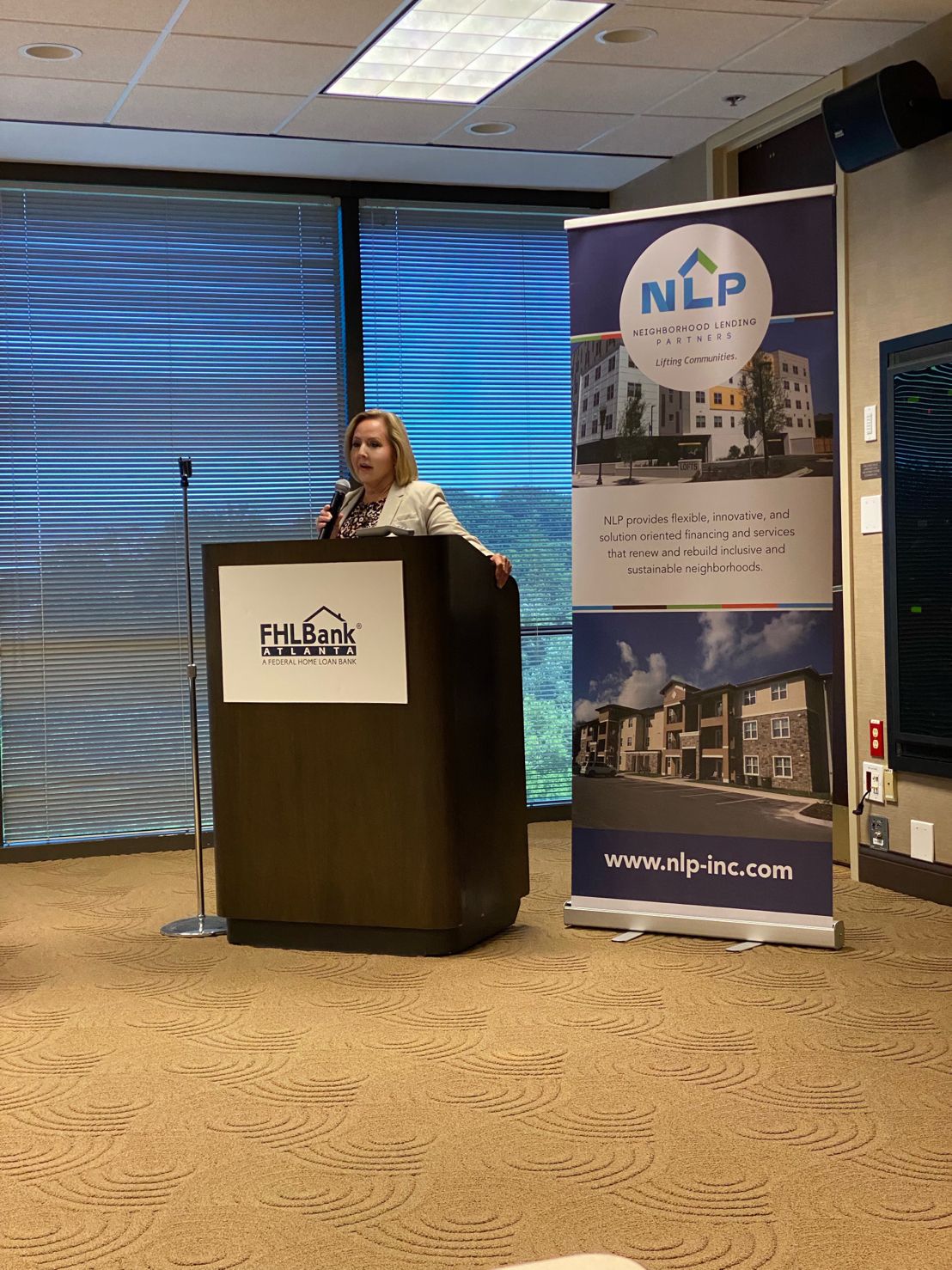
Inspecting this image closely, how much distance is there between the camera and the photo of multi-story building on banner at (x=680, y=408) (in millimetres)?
4160

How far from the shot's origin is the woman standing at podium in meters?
4.55

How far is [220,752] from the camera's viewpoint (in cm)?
434

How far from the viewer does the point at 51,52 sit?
474 cm

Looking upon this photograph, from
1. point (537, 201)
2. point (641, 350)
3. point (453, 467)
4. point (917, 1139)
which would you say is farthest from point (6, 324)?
point (917, 1139)

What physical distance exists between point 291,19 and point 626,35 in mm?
1168

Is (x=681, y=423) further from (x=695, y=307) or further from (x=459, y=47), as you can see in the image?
(x=459, y=47)

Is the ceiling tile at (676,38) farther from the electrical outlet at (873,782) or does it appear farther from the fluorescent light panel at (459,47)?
the electrical outlet at (873,782)

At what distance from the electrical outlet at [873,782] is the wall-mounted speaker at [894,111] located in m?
2.15

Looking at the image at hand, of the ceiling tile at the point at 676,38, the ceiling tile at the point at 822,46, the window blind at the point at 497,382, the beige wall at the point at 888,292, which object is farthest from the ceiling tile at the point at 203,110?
the beige wall at the point at 888,292

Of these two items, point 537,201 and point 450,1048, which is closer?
point 450,1048

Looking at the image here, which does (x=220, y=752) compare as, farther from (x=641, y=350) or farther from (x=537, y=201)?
(x=537, y=201)

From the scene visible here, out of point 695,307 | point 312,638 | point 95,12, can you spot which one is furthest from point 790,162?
point 312,638

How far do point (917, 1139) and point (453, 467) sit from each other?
176 inches

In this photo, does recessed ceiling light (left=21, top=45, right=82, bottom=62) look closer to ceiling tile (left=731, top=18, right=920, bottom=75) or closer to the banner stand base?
ceiling tile (left=731, top=18, right=920, bottom=75)
